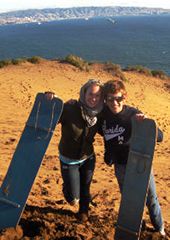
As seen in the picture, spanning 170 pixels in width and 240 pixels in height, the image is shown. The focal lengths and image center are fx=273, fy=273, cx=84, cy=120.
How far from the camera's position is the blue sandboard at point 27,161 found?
12.1 ft

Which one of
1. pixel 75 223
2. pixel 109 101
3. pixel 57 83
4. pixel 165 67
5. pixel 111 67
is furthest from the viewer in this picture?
pixel 165 67

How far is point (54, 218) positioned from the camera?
4.17 metres

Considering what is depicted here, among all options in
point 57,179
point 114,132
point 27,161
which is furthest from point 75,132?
point 57,179

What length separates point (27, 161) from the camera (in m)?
3.74

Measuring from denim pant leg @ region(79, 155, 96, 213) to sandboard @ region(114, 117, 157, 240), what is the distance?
56cm

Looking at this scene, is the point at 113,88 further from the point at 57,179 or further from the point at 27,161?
the point at 57,179

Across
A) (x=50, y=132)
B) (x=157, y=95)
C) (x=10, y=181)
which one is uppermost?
(x=50, y=132)

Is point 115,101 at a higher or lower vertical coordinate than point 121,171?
higher

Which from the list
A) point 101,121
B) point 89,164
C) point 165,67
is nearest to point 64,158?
point 89,164

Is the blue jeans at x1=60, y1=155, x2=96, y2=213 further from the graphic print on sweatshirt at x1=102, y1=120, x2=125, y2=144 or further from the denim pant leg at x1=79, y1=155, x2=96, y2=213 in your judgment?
the graphic print on sweatshirt at x1=102, y1=120, x2=125, y2=144

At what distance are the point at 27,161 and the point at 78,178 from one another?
29.5 inches

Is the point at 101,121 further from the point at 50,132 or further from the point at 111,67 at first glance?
the point at 111,67

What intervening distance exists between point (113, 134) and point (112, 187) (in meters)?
3.06

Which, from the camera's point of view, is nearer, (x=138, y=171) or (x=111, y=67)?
(x=138, y=171)
